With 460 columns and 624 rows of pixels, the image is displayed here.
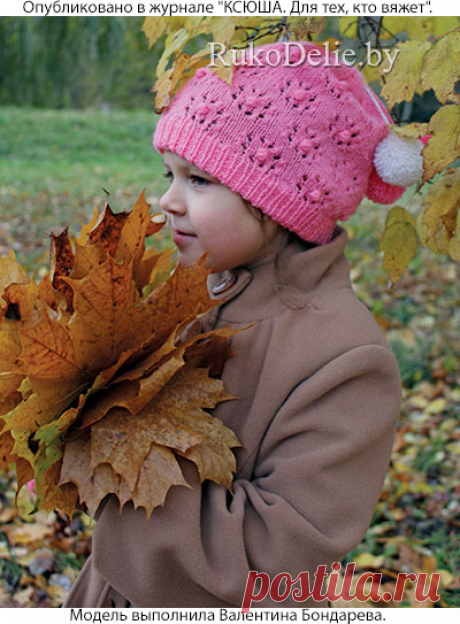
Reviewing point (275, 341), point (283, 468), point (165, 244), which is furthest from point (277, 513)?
point (165, 244)

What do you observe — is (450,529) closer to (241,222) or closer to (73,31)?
(241,222)

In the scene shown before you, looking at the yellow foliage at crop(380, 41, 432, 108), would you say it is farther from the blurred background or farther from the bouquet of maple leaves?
the bouquet of maple leaves

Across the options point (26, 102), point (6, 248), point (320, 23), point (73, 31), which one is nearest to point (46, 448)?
point (320, 23)

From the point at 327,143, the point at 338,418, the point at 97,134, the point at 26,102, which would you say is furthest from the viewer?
the point at 26,102

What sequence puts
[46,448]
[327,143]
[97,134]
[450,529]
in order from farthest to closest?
[97,134], [450,529], [327,143], [46,448]

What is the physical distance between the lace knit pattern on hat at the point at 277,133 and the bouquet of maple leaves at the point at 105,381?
0.27 metres

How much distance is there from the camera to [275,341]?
1393 mm

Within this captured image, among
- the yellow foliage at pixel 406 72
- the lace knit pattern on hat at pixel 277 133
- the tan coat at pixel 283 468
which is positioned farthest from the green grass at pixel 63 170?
the yellow foliage at pixel 406 72

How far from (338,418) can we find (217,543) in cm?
36

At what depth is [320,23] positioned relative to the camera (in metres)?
1.35

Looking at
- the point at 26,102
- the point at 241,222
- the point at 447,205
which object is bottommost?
the point at 26,102

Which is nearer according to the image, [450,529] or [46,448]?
[46,448]

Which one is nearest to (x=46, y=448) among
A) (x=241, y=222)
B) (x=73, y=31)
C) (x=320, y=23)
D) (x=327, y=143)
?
(x=241, y=222)
